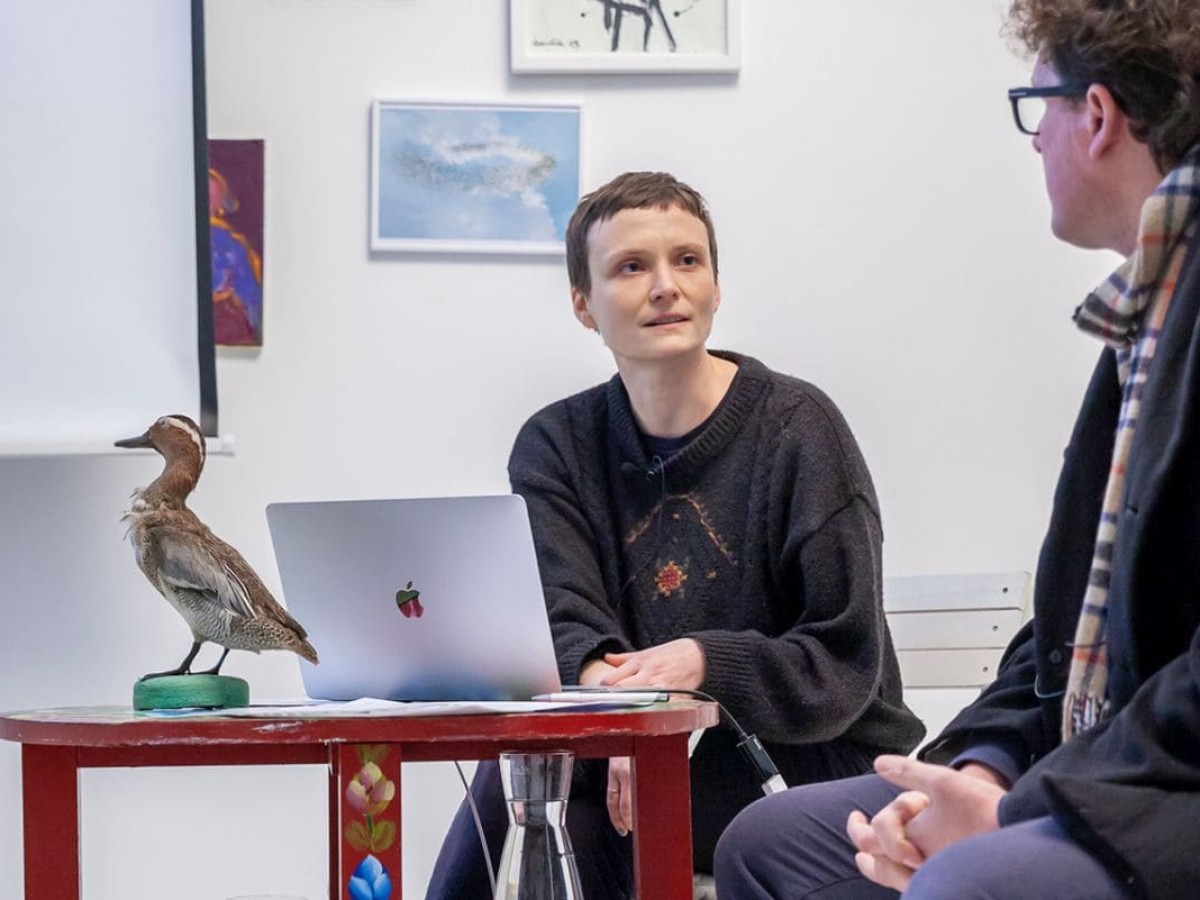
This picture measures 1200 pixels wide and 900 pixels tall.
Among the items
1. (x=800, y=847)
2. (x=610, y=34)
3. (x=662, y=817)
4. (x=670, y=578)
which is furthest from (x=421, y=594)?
(x=610, y=34)

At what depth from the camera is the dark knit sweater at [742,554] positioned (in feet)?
6.18

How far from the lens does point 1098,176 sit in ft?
4.15

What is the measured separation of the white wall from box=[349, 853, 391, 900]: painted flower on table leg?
1.31 metres

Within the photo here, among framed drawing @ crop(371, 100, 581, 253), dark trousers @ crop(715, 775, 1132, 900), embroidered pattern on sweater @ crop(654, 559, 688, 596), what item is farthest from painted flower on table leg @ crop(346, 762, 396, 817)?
A: framed drawing @ crop(371, 100, 581, 253)

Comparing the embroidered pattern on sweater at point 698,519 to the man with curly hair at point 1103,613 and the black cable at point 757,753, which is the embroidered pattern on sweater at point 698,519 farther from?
the man with curly hair at point 1103,613

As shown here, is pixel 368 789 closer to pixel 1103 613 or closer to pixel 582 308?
pixel 1103 613

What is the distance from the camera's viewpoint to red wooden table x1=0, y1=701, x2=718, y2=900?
134cm

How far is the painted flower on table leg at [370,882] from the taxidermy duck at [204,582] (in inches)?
9.8

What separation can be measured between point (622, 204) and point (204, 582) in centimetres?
88

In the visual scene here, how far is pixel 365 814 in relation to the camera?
Answer: 1366mm

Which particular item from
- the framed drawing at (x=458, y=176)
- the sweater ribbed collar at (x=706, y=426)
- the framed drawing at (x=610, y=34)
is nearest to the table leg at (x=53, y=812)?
the sweater ribbed collar at (x=706, y=426)

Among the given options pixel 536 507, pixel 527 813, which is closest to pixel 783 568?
pixel 536 507

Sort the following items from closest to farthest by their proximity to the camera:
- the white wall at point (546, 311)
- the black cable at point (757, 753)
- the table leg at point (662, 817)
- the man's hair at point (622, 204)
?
the table leg at point (662, 817) → the black cable at point (757, 753) → the man's hair at point (622, 204) → the white wall at point (546, 311)

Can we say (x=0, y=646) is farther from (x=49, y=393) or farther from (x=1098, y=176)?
(x=1098, y=176)
